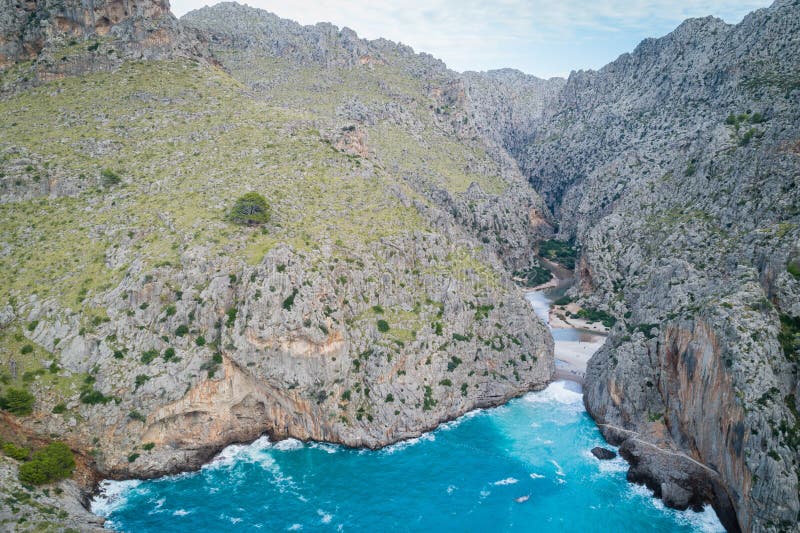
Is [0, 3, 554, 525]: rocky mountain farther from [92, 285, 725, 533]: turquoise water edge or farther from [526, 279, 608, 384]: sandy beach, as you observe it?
[526, 279, 608, 384]: sandy beach

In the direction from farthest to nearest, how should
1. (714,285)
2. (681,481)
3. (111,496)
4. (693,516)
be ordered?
1. (714,285)
2. (681,481)
3. (111,496)
4. (693,516)

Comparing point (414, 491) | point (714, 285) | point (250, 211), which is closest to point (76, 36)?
point (250, 211)

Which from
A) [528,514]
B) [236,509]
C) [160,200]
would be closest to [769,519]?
[528,514]

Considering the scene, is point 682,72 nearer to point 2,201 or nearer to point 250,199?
point 250,199

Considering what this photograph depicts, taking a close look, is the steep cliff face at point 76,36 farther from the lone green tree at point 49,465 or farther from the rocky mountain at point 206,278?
the lone green tree at point 49,465

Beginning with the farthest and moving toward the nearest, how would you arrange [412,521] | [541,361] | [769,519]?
[541,361], [412,521], [769,519]

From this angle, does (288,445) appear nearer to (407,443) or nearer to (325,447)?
(325,447)
